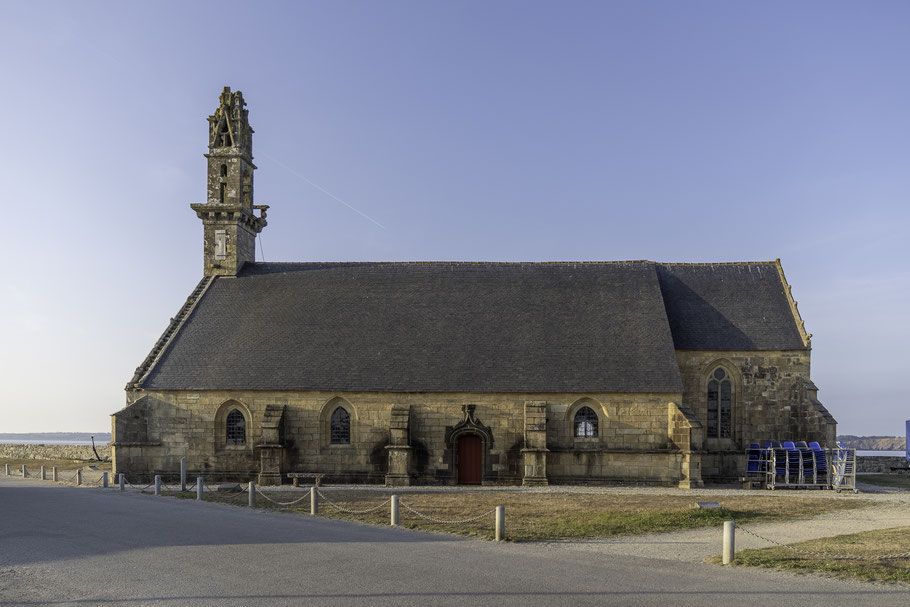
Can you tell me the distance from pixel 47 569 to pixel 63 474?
26.2m

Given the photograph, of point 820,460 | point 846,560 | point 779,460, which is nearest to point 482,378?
point 779,460

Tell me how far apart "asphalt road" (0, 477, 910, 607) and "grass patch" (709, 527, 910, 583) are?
0.61m

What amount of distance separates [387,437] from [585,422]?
7914 millimetres

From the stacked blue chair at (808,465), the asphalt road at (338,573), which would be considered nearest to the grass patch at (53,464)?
the asphalt road at (338,573)

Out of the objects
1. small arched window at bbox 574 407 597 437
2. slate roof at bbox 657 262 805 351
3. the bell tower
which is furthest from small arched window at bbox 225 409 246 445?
slate roof at bbox 657 262 805 351

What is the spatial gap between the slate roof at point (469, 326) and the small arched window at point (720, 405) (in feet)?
4.71

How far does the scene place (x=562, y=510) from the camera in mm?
21062

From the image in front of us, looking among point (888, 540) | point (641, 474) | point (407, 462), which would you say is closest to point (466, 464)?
point (407, 462)

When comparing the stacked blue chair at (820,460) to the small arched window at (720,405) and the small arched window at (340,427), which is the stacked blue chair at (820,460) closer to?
the small arched window at (720,405)

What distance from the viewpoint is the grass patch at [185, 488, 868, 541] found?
18047 millimetres

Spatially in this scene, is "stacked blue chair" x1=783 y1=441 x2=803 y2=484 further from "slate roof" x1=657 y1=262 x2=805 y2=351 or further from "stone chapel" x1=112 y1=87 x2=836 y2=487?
"slate roof" x1=657 y1=262 x2=805 y2=351

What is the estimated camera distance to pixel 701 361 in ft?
104

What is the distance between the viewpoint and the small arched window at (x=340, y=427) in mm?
30109

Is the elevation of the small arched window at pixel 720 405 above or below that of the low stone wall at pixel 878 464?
above
